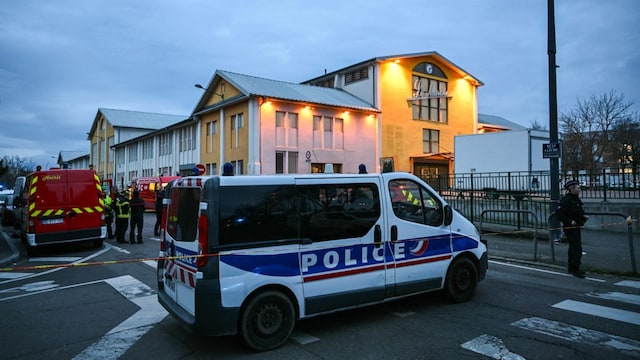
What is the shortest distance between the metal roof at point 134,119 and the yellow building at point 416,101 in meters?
31.7

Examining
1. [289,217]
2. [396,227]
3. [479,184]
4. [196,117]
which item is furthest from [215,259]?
[196,117]

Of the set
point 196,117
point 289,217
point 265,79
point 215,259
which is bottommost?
point 215,259

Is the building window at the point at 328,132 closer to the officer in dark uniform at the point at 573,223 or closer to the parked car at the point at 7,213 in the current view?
the parked car at the point at 7,213

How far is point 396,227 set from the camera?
18.9 ft

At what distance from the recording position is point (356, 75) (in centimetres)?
3638

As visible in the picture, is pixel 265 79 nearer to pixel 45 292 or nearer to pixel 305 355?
pixel 45 292

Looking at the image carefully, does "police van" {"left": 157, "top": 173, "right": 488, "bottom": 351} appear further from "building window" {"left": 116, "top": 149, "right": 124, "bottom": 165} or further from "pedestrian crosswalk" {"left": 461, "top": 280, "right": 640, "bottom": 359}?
"building window" {"left": 116, "top": 149, "right": 124, "bottom": 165}

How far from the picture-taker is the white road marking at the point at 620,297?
21.4ft

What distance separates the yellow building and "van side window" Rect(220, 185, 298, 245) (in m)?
28.3

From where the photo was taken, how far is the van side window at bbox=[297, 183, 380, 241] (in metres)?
5.11

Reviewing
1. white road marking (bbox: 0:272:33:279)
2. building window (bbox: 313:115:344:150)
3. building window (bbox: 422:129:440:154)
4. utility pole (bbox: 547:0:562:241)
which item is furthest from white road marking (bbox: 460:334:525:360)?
building window (bbox: 422:129:440:154)

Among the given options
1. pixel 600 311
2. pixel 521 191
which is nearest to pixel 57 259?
pixel 600 311

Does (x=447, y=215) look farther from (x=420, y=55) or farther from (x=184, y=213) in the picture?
(x=420, y=55)

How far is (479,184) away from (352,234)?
13.9m
